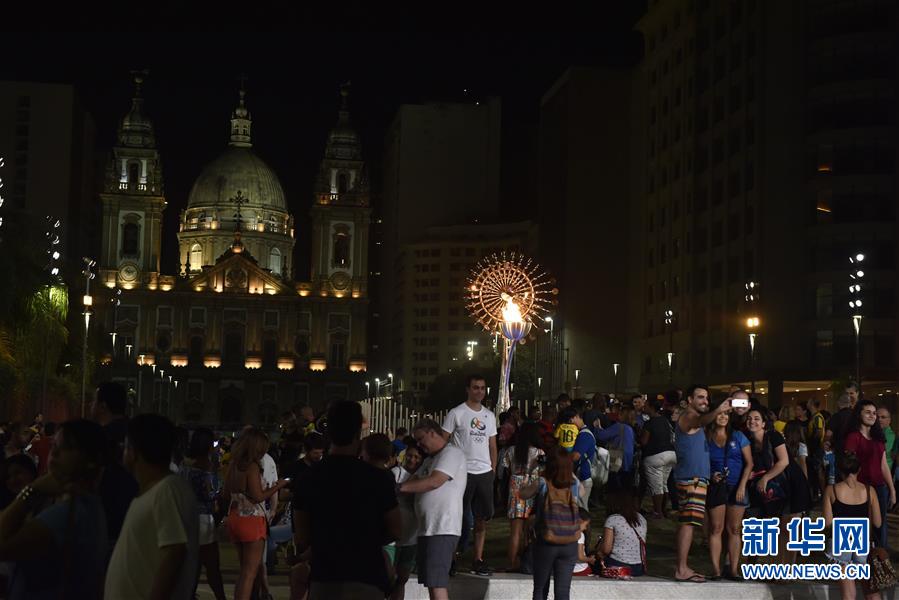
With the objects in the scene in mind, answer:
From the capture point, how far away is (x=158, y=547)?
671 cm

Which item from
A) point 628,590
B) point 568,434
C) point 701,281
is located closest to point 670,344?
point 701,281

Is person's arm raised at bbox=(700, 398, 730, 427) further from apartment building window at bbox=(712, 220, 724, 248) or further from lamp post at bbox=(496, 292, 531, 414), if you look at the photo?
apartment building window at bbox=(712, 220, 724, 248)

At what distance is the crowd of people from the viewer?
678 centimetres

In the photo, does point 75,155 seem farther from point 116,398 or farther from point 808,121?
point 116,398

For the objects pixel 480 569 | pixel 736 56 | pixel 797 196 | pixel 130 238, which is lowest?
pixel 480 569

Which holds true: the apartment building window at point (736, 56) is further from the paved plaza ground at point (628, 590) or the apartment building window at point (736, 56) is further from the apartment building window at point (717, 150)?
the paved plaza ground at point (628, 590)

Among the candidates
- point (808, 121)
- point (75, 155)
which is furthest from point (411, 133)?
point (808, 121)

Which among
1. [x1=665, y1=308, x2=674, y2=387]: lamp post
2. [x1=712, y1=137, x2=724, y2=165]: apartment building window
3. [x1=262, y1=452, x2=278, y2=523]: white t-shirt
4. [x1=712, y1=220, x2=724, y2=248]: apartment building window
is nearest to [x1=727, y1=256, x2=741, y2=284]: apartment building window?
[x1=712, y1=220, x2=724, y2=248]: apartment building window

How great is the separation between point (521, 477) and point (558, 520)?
3980 millimetres

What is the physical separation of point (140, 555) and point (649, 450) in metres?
14.2

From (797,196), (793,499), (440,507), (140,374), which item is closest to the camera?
(440,507)

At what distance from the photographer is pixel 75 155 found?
462ft

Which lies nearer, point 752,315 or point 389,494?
point 389,494

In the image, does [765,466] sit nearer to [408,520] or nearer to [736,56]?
[408,520]
